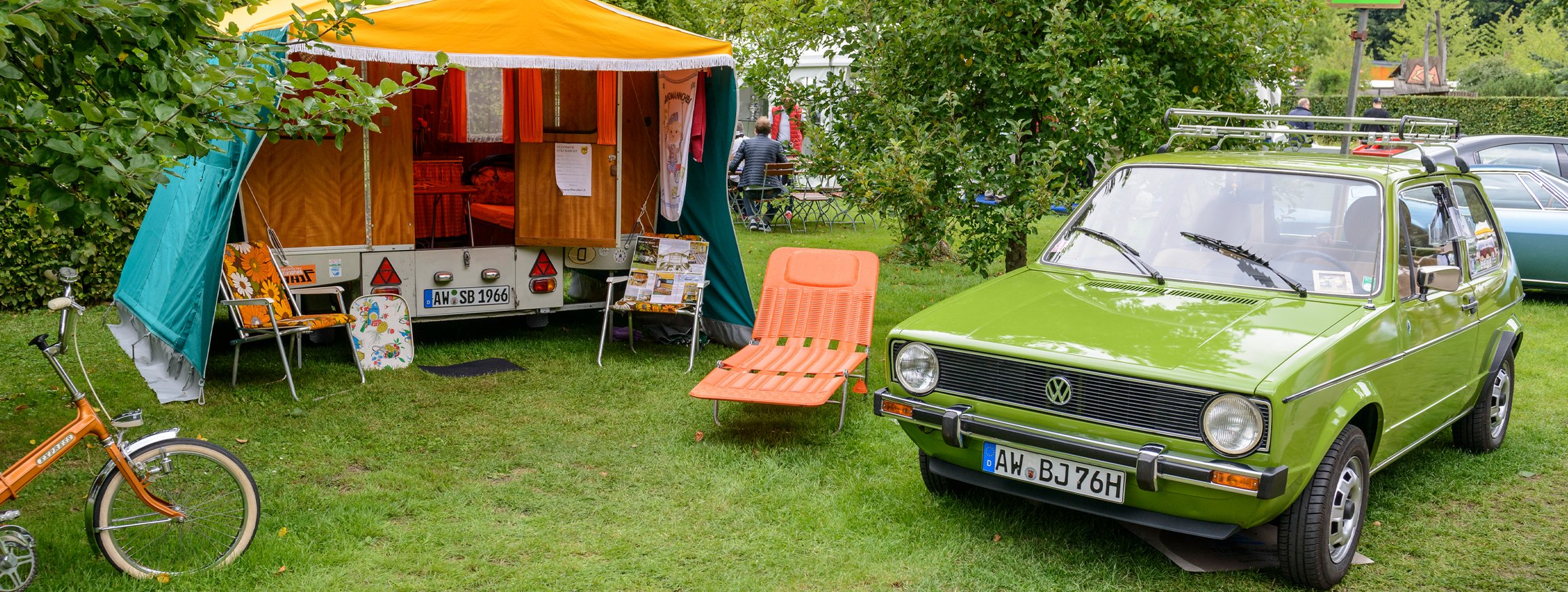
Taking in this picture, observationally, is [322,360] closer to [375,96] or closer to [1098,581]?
[375,96]

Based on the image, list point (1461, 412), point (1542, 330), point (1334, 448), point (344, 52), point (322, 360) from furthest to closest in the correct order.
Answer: point (1542, 330)
point (322, 360)
point (344, 52)
point (1461, 412)
point (1334, 448)

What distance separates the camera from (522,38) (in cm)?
745

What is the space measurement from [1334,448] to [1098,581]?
3.30 ft

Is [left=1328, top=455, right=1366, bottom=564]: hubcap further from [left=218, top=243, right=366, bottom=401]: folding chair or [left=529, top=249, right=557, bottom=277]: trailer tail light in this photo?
[left=529, top=249, right=557, bottom=277]: trailer tail light

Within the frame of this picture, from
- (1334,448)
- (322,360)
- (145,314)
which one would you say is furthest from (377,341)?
(1334,448)

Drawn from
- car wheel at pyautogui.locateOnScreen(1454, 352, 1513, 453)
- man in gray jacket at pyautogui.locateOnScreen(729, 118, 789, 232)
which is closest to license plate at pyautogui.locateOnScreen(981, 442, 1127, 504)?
car wheel at pyautogui.locateOnScreen(1454, 352, 1513, 453)

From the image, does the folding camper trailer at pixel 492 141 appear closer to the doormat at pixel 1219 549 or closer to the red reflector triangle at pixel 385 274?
the red reflector triangle at pixel 385 274

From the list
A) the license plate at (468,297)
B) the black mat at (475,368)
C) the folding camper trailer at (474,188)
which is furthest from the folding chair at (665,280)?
the license plate at (468,297)

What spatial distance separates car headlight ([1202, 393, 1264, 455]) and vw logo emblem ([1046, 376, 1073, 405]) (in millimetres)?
494

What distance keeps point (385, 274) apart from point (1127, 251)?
5.42 metres

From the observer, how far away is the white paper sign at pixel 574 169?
8.60 m

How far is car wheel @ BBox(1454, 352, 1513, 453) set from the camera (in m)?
5.92

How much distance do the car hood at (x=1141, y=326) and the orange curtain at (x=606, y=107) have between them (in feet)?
14.2

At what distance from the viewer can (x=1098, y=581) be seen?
438 centimetres
